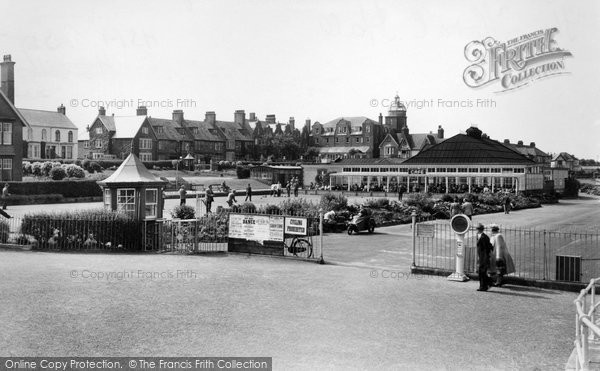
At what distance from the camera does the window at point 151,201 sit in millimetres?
22219

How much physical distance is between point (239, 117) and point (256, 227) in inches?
3377

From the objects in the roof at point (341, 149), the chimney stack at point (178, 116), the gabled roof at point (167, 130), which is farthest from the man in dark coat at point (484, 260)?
the roof at point (341, 149)

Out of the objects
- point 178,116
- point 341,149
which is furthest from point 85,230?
point 341,149

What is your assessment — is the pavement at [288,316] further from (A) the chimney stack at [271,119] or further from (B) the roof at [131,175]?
(A) the chimney stack at [271,119]

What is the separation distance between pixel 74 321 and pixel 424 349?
6.18 metres

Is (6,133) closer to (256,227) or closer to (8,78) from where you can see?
(8,78)

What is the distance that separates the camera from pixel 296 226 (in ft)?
61.3

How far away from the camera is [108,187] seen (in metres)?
21.9

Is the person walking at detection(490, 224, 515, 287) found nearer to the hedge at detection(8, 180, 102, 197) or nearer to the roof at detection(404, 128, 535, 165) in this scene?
the hedge at detection(8, 180, 102, 197)

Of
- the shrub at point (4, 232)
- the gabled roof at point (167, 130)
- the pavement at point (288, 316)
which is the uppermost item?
the gabled roof at point (167, 130)

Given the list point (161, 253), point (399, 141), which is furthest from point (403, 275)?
point (399, 141)

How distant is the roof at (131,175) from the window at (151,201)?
464mm

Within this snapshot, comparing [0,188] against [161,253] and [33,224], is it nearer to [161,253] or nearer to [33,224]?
[33,224]

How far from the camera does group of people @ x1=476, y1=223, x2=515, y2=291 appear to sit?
1420 cm
